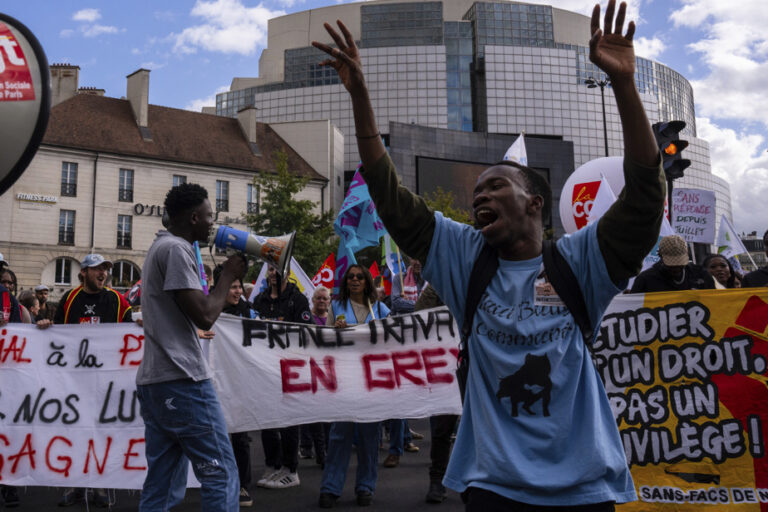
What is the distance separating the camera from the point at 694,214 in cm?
1159

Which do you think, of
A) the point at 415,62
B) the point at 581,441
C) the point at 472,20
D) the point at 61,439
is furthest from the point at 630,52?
the point at 472,20

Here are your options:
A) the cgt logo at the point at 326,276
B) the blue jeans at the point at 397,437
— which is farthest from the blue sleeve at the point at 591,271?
the cgt logo at the point at 326,276

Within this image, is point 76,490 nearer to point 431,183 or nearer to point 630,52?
point 630,52

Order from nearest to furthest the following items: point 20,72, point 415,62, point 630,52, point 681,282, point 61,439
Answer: point 20,72, point 630,52, point 61,439, point 681,282, point 415,62

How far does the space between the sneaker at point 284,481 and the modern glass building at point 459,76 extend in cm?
5242

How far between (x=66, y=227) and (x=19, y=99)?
41201 millimetres

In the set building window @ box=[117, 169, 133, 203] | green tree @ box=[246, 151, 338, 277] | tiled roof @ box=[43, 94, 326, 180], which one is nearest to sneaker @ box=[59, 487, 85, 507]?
green tree @ box=[246, 151, 338, 277]

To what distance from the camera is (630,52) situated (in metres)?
1.86

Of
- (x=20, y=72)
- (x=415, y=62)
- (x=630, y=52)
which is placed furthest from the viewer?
(x=415, y=62)

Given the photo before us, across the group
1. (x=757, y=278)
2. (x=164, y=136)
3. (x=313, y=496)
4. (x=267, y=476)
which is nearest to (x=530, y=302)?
(x=313, y=496)

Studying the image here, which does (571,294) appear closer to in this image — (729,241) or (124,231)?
(729,241)

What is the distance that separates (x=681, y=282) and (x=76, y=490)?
5.64 meters

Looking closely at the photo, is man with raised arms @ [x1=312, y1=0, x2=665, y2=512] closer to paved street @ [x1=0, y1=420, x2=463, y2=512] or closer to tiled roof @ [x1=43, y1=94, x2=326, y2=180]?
paved street @ [x1=0, y1=420, x2=463, y2=512]

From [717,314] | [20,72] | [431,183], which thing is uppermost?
[431,183]
